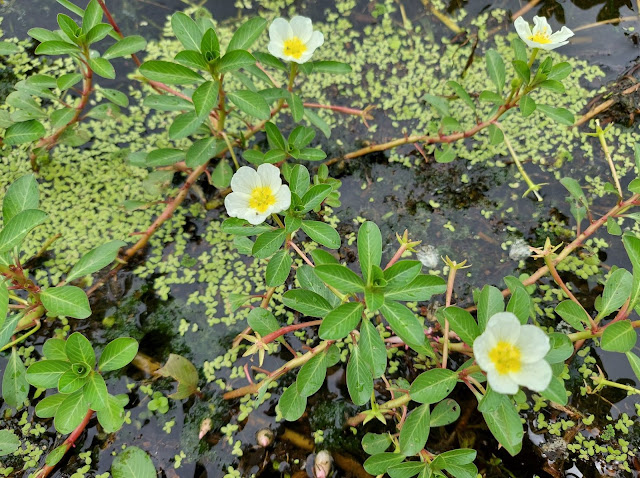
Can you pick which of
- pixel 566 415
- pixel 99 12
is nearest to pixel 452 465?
pixel 566 415

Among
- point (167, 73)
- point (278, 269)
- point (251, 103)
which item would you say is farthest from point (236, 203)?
→ point (167, 73)

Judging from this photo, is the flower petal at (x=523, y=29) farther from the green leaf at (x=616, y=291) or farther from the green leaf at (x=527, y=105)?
the green leaf at (x=616, y=291)

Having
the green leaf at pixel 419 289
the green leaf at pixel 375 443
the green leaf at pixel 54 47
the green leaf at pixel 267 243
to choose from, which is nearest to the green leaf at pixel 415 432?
the green leaf at pixel 375 443

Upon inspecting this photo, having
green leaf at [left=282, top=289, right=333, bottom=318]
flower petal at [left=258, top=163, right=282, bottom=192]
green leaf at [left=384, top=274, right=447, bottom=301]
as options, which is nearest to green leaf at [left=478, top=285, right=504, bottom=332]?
green leaf at [left=384, top=274, right=447, bottom=301]

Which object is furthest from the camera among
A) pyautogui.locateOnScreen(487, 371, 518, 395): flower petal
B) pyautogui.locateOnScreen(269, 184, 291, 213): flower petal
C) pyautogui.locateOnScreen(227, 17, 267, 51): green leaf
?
pyautogui.locateOnScreen(227, 17, 267, 51): green leaf

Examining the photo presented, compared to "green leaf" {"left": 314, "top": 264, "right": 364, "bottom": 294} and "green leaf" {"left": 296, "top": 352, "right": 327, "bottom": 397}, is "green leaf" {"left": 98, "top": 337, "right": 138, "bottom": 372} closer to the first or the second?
"green leaf" {"left": 296, "top": 352, "right": 327, "bottom": 397}

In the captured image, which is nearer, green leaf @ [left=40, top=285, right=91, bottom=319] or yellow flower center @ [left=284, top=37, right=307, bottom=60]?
green leaf @ [left=40, top=285, right=91, bottom=319]

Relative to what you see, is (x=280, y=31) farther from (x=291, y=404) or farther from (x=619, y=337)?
(x=619, y=337)
